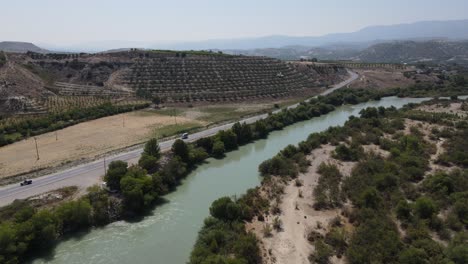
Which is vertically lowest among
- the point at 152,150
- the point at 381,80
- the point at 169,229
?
the point at 169,229

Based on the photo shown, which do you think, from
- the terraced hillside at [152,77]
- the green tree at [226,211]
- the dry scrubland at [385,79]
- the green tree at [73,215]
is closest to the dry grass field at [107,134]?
the terraced hillside at [152,77]

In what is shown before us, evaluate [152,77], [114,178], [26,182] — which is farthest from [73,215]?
[152,77]

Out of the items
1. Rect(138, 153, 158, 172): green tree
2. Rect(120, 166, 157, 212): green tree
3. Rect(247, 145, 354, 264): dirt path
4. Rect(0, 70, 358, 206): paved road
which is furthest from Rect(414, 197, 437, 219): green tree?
Rect(0, 70, 358, 206): paved road

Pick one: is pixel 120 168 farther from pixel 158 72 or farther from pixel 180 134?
pixel 158 72

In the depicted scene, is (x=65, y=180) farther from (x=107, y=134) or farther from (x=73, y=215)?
(x=107, y=134)

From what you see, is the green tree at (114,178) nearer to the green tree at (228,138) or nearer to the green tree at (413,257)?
the green tree at (228,138)

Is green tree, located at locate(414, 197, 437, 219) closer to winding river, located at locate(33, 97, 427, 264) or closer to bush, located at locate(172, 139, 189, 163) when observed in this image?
winding river, located at locate(33, 97, 427, 264)
